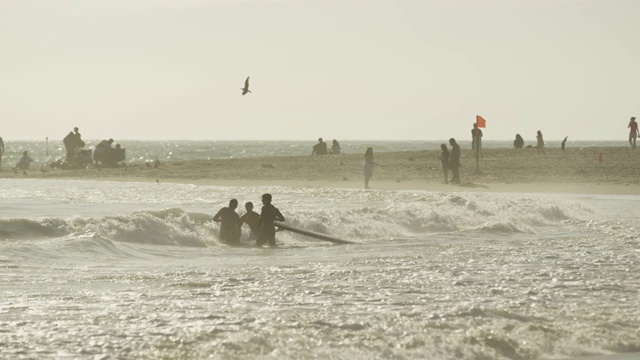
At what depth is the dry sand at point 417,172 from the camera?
34688 mm

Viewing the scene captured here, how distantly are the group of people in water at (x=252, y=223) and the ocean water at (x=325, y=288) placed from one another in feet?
1.18

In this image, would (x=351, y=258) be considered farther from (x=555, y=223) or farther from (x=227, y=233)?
(x=555, y=223)

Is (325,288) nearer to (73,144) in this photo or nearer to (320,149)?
(73,144)

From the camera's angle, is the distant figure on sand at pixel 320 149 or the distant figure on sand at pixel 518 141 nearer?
the distant figure on sand at pixel 320 149

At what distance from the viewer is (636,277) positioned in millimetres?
14219

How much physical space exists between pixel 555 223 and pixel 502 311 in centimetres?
1381

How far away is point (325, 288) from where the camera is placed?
1297 cm

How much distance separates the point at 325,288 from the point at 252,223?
24.4ft

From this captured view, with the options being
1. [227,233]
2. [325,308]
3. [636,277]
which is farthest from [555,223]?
[325,308]

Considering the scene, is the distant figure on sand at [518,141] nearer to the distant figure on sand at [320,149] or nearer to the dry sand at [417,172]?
the dry sand at [417,172]

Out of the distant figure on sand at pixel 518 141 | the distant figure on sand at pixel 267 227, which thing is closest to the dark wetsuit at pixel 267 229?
the distant figure on sand at pixel 267 227

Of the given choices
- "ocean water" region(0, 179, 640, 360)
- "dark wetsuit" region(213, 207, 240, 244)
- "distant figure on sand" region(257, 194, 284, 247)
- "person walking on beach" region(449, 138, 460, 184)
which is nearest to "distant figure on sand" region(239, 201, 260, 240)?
"dark wetsuit" region(213, 207, 240, 244)

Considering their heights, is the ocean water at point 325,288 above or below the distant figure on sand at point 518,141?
below
